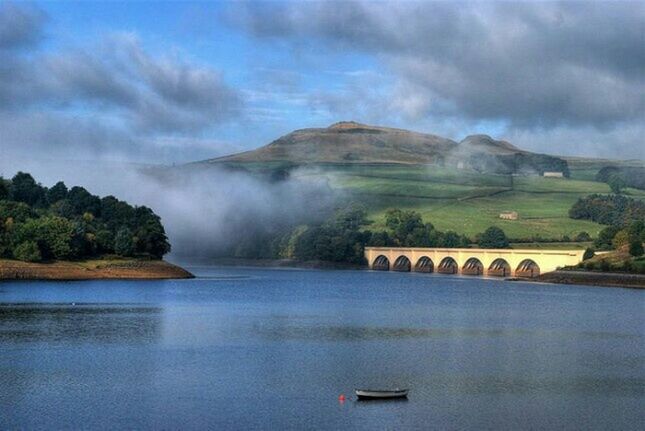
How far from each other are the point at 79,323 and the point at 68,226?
59372 millimetres

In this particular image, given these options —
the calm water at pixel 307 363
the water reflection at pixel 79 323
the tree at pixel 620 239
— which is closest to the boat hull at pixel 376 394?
the calm water at pixel 307 363

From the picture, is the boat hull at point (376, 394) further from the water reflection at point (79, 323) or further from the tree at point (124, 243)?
the tree at point (124, 243)

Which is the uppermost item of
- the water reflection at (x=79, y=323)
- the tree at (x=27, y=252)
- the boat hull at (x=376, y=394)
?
the tree at (x=27, y=252)

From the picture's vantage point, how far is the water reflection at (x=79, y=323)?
229ft

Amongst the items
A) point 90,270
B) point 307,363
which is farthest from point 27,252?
point 307,363

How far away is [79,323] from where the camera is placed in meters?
79.1

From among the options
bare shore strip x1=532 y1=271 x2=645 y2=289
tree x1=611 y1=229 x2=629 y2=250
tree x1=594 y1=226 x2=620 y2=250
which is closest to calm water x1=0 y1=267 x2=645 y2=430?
bare shore strip x1=532 y1=271 x2=645 y2=289

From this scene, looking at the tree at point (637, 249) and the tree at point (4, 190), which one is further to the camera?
the tree at point (637, 249)

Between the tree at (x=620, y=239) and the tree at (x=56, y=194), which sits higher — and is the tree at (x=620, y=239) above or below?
below

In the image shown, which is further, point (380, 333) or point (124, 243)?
point (124, 243)

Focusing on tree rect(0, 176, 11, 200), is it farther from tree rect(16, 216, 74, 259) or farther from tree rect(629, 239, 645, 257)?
tree rect(629, 239, 645, 257)

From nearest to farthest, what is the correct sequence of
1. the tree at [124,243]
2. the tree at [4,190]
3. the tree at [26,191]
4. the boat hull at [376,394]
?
the boat hull at [376,394] < the tree at [124,243] < the tree at [4,190] < the tree at [26,191]

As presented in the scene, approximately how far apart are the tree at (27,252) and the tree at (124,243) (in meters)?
14.2

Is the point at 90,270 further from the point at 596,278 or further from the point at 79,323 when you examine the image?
the point at 596,278
